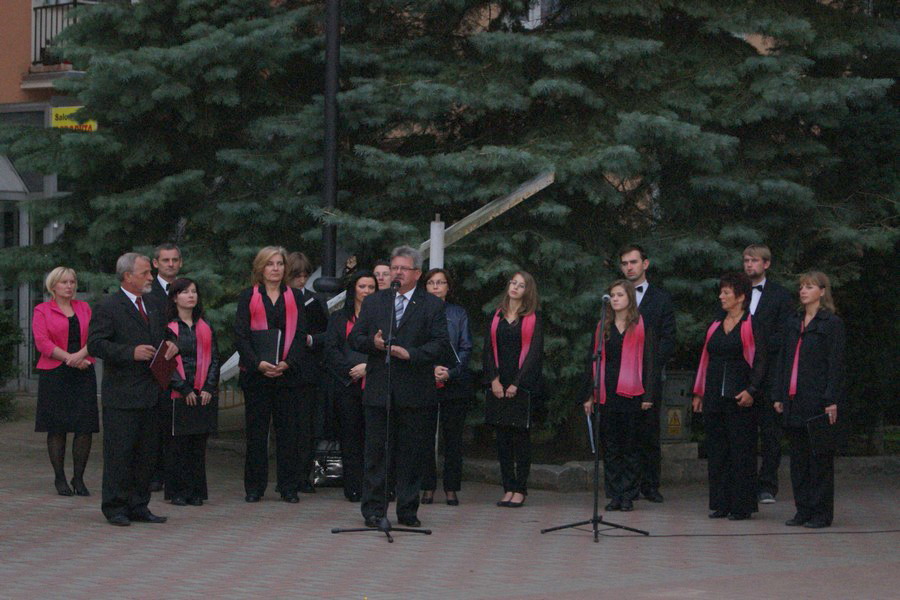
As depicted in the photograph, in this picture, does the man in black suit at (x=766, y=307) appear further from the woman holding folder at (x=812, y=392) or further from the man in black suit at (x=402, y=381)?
the man in black suit at (x=402, y=381)

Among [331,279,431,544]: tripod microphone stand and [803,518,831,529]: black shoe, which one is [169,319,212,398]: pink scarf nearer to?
[331,279,431,544]: tripod microphone stand

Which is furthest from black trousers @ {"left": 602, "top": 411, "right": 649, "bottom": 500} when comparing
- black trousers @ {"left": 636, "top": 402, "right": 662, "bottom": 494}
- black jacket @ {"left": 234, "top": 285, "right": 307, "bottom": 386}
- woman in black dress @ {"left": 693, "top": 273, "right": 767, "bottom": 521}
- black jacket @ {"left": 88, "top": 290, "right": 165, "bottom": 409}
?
black jacket @ {"left": 88, "top": 290, "right": 165, "bottom": 409}

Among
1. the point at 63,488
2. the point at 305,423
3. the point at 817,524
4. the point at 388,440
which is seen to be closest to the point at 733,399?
the point at 817,524

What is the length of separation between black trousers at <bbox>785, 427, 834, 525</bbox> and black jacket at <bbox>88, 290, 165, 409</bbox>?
4.61 meters

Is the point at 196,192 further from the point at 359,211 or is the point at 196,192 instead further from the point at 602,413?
the point at 602,413

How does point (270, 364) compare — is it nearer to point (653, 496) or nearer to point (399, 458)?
point (399, 458)

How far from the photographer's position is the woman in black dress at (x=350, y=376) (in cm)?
1205

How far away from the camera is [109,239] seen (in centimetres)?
1448

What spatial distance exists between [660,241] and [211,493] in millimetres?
4464

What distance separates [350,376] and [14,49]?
45.7 feet

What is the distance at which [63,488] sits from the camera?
12398 millimetres

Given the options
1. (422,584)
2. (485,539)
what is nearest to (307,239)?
(485,539)

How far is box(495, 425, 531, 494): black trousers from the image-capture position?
1226 cm

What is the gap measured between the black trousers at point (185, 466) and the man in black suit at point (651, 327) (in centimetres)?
346
